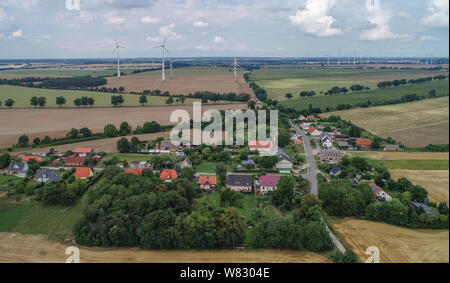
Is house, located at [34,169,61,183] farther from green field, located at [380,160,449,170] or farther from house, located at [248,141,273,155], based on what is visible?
green field, located at [380,160,449,170]

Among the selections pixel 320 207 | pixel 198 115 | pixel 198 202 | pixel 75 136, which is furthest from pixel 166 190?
pixel 198 115

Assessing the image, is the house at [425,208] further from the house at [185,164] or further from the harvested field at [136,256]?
the house at [185,164]

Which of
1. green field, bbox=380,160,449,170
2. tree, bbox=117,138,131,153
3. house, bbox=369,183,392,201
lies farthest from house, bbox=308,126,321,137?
tree, bbox=117,138,131,153

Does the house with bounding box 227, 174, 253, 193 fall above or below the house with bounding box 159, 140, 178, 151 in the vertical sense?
below

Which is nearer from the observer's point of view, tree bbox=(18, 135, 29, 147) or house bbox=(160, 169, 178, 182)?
house bbox=(160, 169, 178, 182)

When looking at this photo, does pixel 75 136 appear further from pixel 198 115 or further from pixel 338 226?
pixel 338 226

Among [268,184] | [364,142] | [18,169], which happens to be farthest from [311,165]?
[18,169]
